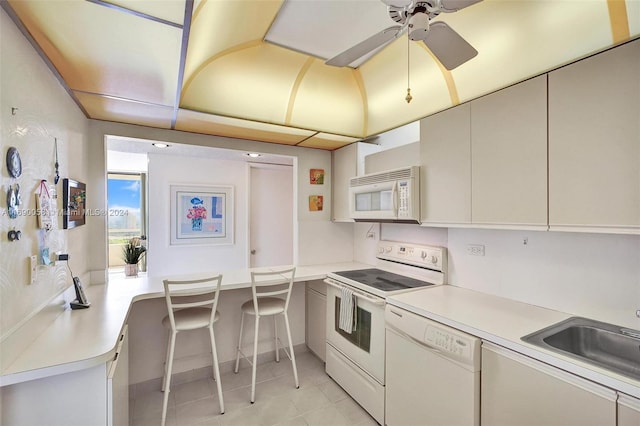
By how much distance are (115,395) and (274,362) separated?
1.79m

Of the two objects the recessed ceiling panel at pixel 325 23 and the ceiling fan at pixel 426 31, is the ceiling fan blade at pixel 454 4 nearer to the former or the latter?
the ceiling fan at pixel 426 31

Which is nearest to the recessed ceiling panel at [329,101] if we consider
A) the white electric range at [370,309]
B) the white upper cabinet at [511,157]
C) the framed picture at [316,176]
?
the framed picture at [316,176]

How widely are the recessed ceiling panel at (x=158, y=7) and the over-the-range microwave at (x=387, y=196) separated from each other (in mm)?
1651

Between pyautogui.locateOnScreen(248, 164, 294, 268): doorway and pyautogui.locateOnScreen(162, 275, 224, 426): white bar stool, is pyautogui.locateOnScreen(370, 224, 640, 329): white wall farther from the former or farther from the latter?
pyautogui.locateOnScreen(248, 164, 294, 268): doorway

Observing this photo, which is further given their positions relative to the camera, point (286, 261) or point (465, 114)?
point (286, 261)

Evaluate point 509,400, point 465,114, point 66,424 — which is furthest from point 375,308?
Answer: point 66,424

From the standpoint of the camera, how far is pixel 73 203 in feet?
5.86

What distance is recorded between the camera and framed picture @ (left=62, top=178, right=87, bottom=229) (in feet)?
5.42

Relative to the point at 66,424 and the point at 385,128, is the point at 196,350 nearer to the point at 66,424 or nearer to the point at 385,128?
the point at 66,424

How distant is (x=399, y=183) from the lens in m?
2.19

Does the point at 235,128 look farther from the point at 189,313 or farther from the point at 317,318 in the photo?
the point at 317,318

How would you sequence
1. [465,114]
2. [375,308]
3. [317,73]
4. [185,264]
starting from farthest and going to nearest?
[185,264], [317,73], [375,308], [465,114]

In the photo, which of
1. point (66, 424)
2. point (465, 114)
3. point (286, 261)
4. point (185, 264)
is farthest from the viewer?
→ point (286, 261)

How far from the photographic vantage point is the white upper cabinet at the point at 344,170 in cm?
288
